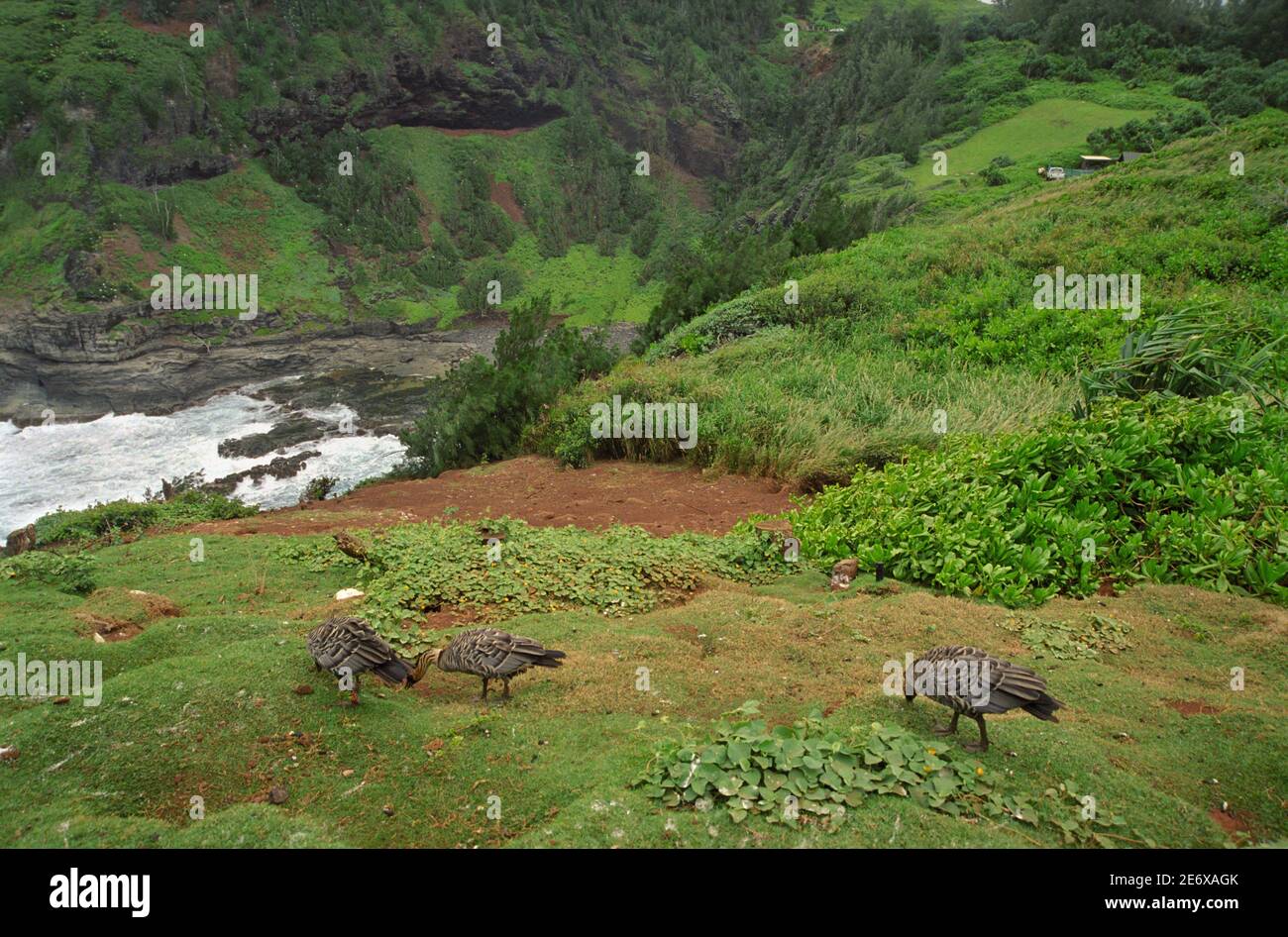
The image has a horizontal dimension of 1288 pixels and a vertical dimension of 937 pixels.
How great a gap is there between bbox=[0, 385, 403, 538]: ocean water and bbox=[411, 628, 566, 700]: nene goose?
17.9 m

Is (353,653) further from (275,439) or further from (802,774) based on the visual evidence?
(275,439)

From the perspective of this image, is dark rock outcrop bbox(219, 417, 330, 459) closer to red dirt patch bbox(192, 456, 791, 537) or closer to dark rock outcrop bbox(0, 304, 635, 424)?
dark rock outcrop bbox(0, 304, 635, 424)

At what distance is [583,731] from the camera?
370 centimetres

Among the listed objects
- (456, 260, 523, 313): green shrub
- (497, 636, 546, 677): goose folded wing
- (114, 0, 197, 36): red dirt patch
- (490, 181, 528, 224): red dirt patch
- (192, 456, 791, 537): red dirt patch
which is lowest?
(497, 636, 546, 677): goose folded wing

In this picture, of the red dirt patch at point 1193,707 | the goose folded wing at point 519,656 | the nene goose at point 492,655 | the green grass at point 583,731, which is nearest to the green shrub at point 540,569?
the green grass at point 583,731

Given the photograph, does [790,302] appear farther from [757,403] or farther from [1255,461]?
[1255,461]

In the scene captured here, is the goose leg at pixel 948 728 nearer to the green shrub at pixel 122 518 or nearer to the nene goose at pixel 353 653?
the nene goose at pixel 353 653

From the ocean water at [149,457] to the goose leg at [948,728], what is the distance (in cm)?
1939

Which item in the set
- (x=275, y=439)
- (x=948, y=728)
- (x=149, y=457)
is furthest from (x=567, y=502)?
(x=149, y=457)

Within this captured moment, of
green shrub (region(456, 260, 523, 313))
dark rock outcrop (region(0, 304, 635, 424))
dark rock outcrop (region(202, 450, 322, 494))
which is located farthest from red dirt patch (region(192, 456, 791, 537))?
green shrub (region(456, 260, 523, 313))

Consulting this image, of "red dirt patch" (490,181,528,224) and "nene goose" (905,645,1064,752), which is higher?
"red dirt patch" (490,181,528,224)

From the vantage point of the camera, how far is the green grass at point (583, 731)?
2.88m

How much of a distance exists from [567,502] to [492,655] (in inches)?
238

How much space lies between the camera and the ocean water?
21688mm
